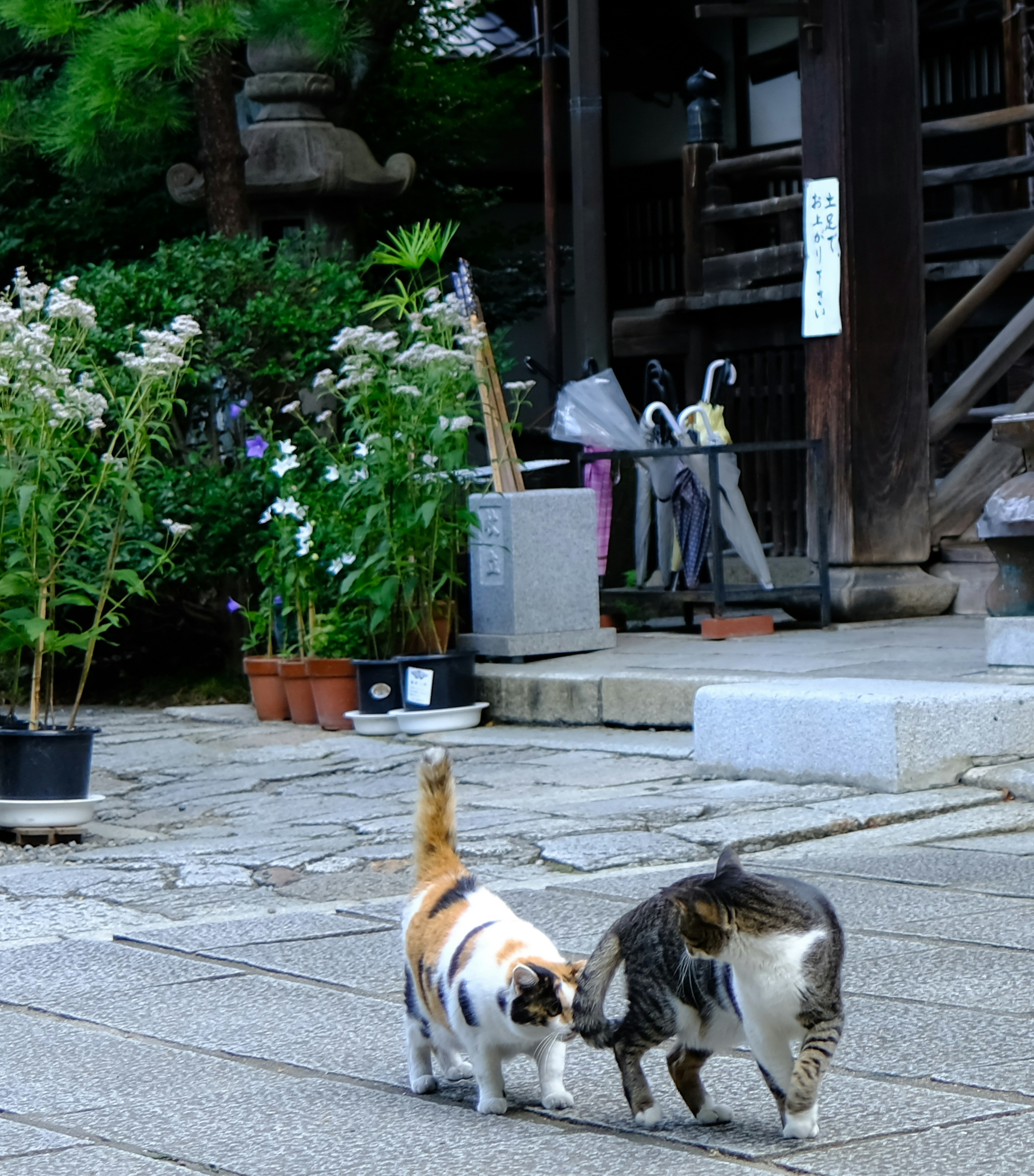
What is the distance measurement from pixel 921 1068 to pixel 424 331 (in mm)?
5594

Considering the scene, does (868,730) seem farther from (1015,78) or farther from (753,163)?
(1015,78)

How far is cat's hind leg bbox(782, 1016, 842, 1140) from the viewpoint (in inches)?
98.0

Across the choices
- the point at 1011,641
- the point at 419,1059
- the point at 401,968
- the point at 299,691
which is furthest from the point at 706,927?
the point at 299,691

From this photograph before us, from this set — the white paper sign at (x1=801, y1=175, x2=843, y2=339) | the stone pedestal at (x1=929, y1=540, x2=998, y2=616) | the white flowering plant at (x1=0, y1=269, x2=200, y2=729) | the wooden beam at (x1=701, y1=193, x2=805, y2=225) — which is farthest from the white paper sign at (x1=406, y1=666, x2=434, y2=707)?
the wooden beam at (x1=701, y1=193, x2=805, y2=225)

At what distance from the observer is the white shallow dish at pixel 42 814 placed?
5.58m

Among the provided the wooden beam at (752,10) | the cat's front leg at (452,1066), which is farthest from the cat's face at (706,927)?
the wooden beam at (752,10)

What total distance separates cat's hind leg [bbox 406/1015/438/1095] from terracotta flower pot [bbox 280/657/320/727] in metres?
5.25

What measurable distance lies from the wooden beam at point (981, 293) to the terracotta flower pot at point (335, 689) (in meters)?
3.52

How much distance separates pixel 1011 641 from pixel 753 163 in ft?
→ 16.4

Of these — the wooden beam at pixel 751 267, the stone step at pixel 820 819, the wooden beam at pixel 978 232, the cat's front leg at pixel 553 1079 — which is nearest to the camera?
the cat's front leg at pixel 553 1079

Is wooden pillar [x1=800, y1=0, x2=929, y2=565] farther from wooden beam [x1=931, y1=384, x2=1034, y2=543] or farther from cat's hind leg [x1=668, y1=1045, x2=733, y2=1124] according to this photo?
cat's hind leg [x1=668, y1=1045, x2=733, y2=1124]

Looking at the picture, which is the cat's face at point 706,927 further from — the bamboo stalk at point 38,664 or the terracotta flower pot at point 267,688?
the terracotta flower pot at point 267,688

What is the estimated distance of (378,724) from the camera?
7711mm

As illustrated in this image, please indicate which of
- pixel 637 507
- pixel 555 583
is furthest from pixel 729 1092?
pixel 637 507
